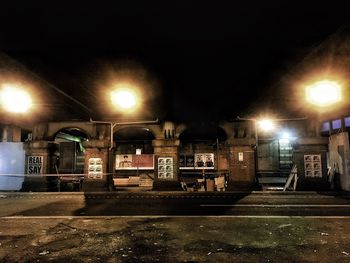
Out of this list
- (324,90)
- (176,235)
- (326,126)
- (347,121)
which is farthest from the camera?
(326,126)

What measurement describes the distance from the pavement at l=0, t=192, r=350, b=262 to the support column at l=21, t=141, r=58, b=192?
8680 millimetres

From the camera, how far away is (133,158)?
2545cm

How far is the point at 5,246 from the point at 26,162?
1464cm

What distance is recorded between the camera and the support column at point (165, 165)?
18.3m

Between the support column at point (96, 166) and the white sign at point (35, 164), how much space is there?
309 centimetres

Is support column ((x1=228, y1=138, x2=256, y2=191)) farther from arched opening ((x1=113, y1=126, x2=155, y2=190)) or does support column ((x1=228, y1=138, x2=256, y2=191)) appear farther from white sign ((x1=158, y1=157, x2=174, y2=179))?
arched opening ((x1=113, y1=126, x2=155, y2=190))

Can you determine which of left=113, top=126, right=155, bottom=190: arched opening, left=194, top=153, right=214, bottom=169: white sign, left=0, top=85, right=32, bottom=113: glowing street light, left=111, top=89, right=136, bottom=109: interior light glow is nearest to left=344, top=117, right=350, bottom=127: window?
left=194, top=153, right=214, bottom=169: white sign

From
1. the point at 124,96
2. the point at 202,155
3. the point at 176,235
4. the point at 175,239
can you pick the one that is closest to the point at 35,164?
the point at 124,96

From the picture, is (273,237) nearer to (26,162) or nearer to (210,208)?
(210,208)

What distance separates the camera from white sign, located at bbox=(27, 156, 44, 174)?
61.2 ft

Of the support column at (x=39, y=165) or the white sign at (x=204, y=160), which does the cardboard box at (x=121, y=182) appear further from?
the white sign at (x=204, y=160)

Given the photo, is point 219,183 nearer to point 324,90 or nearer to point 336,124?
point 336,124

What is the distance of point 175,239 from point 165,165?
12335mm

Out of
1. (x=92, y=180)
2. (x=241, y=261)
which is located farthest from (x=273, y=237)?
(x=92, y=180)
